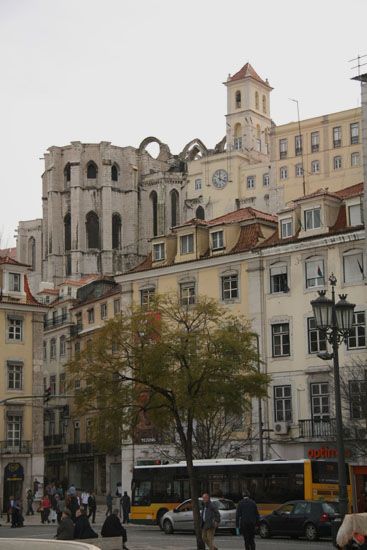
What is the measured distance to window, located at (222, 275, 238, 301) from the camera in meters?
56.6

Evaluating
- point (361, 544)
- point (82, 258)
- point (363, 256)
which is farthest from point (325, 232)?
point (82, 258)

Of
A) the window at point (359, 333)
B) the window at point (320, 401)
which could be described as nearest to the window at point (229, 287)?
the window at point (320, 401)

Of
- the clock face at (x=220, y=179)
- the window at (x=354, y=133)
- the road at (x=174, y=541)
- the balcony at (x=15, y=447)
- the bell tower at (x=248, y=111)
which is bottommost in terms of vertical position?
the road at (x=174, y=541)

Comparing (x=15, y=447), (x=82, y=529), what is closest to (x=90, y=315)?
(x=15, y=447)

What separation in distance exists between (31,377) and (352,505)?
92.8ft

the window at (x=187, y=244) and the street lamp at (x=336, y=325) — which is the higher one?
the window at (x=187, y=244)

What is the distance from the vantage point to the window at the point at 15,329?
63.9 meters

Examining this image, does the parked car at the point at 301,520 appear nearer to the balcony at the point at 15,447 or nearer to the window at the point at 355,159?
the balcony at the point at 15,447

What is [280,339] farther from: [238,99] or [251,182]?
[238,99]

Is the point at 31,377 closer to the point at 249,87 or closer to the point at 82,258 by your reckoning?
the point at 82,258

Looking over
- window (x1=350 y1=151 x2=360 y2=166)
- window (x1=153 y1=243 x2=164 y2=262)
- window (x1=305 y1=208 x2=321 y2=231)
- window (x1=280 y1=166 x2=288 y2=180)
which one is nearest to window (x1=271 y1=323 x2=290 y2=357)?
window (x1=305 y1=208 x2=321 y2=231)

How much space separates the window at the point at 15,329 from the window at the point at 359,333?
2145 cm

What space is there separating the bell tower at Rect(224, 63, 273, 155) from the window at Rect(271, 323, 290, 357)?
78.4 meters

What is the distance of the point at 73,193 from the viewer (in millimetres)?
132000
